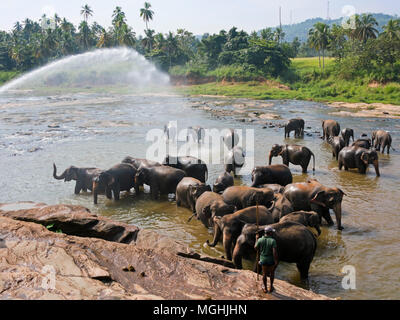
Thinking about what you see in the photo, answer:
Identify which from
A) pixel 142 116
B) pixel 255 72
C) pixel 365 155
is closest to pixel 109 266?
pixel 365 155

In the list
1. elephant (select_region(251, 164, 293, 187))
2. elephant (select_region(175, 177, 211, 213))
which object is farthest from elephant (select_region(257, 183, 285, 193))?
elephant (select_region(175, 177, 211, 213))

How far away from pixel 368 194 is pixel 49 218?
960cm

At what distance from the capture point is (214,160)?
58.7 feet

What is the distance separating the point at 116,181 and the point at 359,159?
A: 8974 millimetres

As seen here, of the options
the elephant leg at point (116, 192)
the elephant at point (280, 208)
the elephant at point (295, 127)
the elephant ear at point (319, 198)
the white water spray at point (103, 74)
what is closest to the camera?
the elephant at point (280, 208)

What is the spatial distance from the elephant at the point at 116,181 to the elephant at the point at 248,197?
3.87m

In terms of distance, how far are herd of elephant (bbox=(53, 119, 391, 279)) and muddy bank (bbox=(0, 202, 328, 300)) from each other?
33.8 inches

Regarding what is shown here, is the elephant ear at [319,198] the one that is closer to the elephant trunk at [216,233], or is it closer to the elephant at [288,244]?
the elephant at [288,244]

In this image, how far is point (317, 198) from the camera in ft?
32.7

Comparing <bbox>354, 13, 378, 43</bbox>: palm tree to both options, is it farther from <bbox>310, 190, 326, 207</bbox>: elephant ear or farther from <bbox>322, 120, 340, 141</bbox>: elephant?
<bbox>310, 190, 326, 207</bbox>: elephant ear

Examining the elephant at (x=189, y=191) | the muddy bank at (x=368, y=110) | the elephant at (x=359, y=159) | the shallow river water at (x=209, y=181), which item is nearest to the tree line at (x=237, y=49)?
the muddy bank at (x=368, y=110)

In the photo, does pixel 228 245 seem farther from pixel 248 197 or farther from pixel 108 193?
pixel 108 193

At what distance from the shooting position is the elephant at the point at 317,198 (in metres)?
9.82

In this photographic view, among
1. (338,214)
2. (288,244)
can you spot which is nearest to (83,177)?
(338,214)
